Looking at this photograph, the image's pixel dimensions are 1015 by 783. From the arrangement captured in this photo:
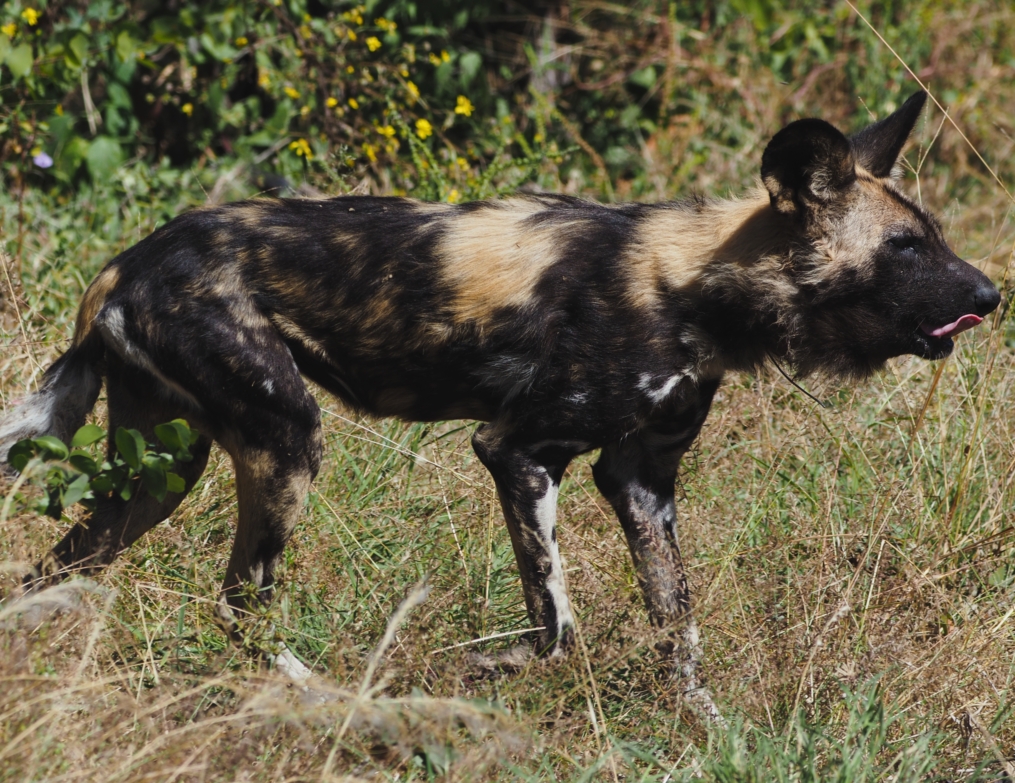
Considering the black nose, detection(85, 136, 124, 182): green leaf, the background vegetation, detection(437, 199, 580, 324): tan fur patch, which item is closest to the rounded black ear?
the black nose

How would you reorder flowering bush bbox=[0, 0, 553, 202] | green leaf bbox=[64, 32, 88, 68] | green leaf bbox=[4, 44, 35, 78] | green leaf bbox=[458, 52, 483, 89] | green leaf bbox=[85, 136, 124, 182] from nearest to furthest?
green leaf bbox=[4, 44, 35, 78]
green leaf bbox=[64, 32, 88, 68]
flowering bush bbox=[0, 0, 553, 202]
green leaf bbox=[85, 136, 124, 182]
green leaf bbox=[458, 52, 483, 89]

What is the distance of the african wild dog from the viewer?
10.9 feet

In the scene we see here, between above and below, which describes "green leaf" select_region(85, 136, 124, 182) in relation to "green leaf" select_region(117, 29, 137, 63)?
below

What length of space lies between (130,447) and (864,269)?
6.49 ft

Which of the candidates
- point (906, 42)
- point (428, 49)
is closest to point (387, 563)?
point (428, 49)

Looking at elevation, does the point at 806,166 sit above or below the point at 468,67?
above

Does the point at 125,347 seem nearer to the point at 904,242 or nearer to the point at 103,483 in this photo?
the point at 103,483

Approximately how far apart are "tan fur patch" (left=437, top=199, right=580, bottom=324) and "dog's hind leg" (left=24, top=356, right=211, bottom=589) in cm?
84

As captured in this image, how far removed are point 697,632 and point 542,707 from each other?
0.81 meters

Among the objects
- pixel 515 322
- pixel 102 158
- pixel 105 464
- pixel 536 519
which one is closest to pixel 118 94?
pixel 102 158

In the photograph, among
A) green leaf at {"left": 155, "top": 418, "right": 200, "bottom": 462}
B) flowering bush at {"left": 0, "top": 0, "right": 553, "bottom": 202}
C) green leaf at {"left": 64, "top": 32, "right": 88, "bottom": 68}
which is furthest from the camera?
flowering bush at {"left": 0, "top": 0, "right": 553, "bottom": 202}

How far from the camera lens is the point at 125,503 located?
3.52 m

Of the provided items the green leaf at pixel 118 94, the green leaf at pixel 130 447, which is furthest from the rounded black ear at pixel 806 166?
the green leaf at pixel 118 94

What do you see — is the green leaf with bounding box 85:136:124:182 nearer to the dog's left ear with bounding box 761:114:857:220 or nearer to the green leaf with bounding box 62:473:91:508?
the green leaf with bounding box 62:473:91:508
